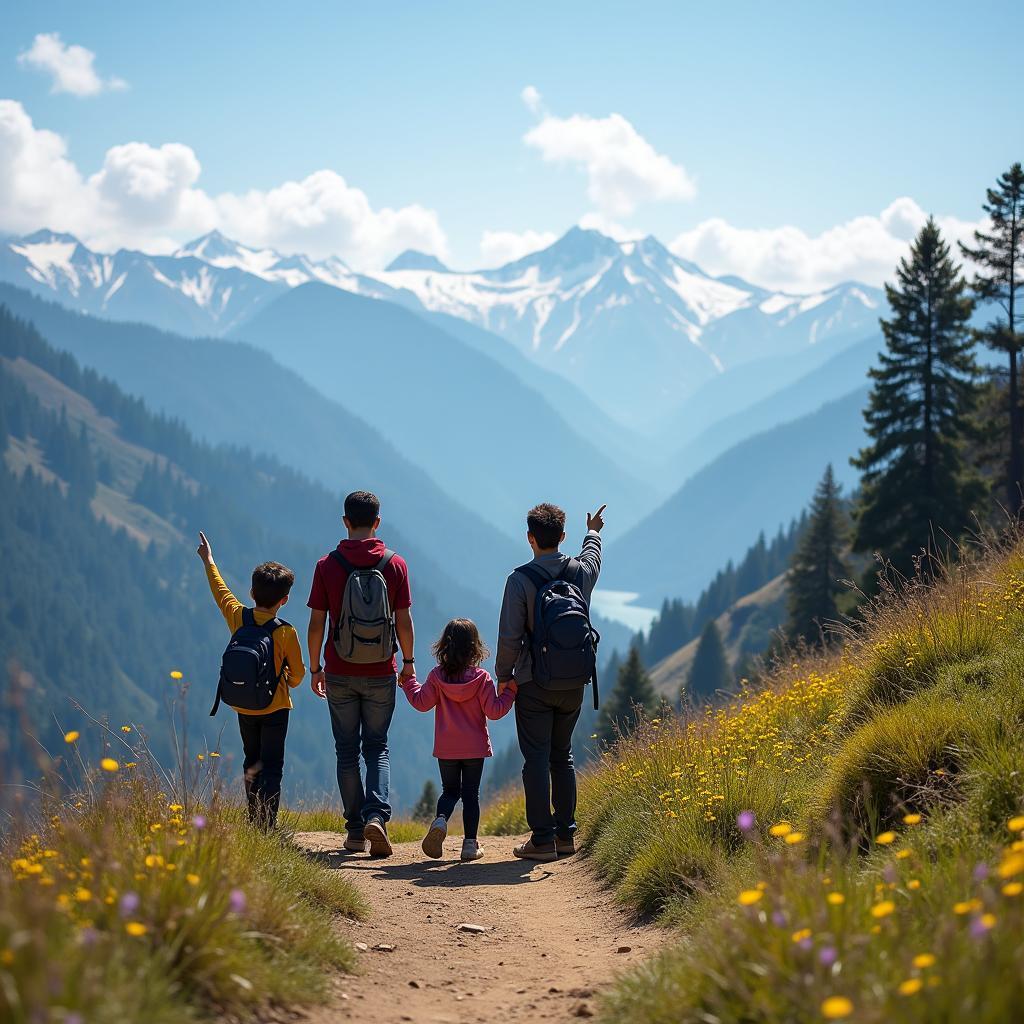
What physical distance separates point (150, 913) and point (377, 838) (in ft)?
15.3

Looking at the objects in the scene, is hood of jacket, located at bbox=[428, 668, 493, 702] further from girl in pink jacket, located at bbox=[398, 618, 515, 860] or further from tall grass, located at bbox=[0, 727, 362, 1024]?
tall grass, located at bbox=[0, 727, 362, 1024]

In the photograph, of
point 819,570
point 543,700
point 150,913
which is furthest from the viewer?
point 819,570

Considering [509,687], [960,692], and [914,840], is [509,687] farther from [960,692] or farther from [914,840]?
[914,840]

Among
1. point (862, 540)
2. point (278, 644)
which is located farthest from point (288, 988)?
point (862, 540)

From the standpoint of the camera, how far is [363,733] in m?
8.43

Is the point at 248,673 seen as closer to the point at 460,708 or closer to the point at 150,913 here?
the point at 460,708

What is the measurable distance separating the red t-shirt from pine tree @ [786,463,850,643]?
34093 millimetres

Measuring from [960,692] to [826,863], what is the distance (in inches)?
77.1

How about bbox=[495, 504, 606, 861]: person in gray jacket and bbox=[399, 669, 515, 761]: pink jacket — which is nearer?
bbox=[495, 504, 606, 861]: person in gray jacket

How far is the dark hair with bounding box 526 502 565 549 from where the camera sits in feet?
25.9

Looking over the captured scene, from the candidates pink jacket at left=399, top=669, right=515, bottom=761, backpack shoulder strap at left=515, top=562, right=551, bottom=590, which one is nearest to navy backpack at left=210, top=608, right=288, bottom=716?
pink jacket at left=399, top=669, right=515, bottom=761

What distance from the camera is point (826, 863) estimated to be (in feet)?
17.0

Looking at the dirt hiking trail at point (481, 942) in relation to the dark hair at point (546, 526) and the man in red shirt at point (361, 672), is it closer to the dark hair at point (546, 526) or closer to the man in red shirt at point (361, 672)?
the man in red shirt at point (361, 672)

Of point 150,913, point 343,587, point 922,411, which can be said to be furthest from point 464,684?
point 922,411
